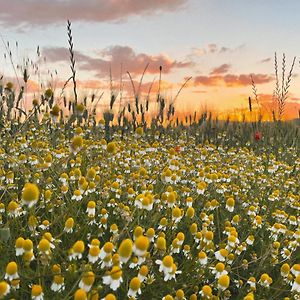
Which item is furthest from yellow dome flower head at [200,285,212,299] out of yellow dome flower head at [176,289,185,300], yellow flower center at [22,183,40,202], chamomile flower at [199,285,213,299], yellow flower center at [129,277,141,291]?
yellow flower center at [22,183,40,202]

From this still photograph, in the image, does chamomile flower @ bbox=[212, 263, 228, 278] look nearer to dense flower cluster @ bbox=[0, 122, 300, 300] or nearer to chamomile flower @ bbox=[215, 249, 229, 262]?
dense flower cluster @ bbox=[0, 122, 300, 300]

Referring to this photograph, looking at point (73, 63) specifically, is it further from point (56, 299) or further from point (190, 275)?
point (56, 299)

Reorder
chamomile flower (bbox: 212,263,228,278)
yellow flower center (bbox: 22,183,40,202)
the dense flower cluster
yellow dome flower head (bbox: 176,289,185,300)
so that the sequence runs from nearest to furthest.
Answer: yellow flower center (bbox: 22,183,40,202) < the dense flower cluster < yellow dome flower head (bbox: 176,289,185,300) < chamomile flower (bbox: 212,263,228,278)

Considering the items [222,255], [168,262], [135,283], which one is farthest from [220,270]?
[135,283]

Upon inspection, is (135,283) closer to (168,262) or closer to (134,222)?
(168,262)

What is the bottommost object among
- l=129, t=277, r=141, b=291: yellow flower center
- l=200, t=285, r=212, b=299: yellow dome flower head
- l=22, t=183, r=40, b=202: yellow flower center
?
l=200, t=285, r=212, b=299: yellow dome flower head

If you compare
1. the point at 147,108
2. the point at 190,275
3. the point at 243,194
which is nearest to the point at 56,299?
the point at 190,275

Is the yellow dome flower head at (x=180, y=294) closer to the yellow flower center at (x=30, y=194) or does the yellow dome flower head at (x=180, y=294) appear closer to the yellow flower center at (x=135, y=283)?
the yellow flower center at (x=135, y=283)

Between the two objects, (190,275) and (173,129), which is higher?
(173,129)

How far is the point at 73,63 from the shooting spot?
21.4 ft

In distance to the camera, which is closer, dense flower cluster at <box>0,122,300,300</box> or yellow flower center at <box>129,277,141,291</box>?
yellow flower center at <box>129,277,141,291</box>

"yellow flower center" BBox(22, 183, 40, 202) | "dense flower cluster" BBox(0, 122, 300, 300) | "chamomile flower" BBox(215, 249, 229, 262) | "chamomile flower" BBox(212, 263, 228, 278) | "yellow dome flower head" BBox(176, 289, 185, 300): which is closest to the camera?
"yellow flower center" BBox(22, 183, 40, 202)

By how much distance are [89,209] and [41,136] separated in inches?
137

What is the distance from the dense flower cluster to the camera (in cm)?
242
